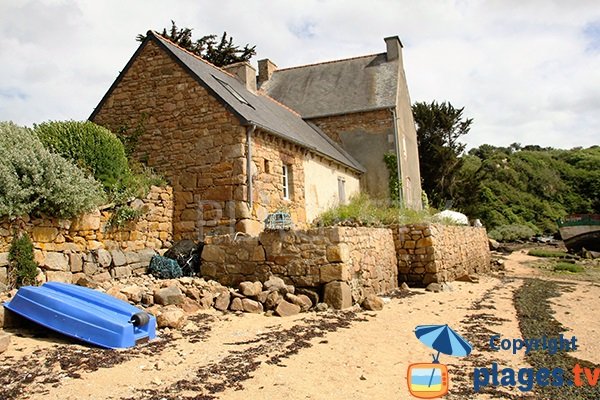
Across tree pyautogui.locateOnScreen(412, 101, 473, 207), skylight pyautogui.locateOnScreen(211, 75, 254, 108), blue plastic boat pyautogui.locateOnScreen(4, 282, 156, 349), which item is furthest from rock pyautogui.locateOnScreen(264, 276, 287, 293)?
tree pyautogui.locateOnScreen(412, 101, 473, 207)

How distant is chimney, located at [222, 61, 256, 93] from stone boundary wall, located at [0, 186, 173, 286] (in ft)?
20.2

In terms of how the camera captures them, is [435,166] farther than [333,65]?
Yes

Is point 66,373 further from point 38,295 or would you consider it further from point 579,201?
point 579,201

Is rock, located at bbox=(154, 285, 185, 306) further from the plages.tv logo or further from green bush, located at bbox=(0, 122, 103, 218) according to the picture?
the plages.tv logo

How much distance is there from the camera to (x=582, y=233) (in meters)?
25.7

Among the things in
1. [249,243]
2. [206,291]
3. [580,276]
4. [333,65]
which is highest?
[333,65]

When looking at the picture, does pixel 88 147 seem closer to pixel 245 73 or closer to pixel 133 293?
pixel 133 293

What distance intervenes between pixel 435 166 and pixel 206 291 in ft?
70.5

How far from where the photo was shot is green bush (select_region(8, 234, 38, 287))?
23.5 ft

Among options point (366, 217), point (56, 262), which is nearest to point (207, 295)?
point (56, 262)

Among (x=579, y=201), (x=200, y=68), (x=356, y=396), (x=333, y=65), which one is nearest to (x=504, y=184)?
(x=579, y=201)

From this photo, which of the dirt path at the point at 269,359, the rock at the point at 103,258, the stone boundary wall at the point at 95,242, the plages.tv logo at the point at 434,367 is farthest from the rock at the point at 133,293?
the plages.tv logo at the point at 434,367

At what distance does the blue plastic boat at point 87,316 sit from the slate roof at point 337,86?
14.0 metres

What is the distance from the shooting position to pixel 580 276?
15508mm
